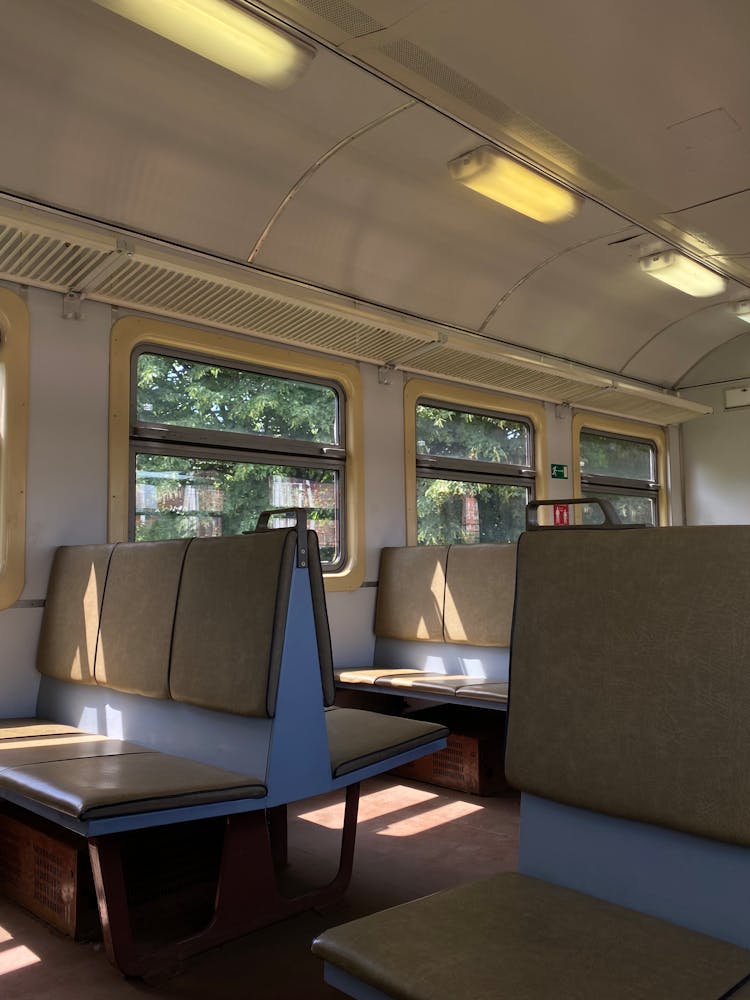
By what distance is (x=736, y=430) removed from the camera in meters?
8.32

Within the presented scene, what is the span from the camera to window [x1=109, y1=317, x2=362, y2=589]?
4.52m

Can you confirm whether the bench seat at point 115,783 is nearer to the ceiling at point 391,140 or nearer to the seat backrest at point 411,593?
the ceiling at point 391,140

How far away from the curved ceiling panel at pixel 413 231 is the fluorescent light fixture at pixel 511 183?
6.5 inches

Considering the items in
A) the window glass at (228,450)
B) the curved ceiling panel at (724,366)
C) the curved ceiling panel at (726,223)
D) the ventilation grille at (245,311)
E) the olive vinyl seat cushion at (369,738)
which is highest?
the curved ceiling panel at (726,223)

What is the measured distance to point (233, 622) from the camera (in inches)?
111

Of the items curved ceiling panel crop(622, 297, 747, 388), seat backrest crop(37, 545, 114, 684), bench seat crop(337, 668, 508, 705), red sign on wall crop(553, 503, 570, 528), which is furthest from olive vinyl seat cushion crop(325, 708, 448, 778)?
curved ceiling panel crop(622, 297, 747, 388)

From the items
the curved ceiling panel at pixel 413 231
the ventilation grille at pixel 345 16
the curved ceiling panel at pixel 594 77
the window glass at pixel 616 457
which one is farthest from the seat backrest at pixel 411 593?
the ventilation grille at pixel 345 16

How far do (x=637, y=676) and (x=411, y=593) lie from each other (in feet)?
12.4

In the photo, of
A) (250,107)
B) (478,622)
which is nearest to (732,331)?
(478,622)

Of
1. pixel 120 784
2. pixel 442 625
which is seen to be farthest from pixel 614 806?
pixel 442 625

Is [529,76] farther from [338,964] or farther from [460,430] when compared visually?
[338,964]

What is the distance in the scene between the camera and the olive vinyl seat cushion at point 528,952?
4.25 feet

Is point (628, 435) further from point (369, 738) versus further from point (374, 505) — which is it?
point (369, 738)

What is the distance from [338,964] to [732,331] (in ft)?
26.5
